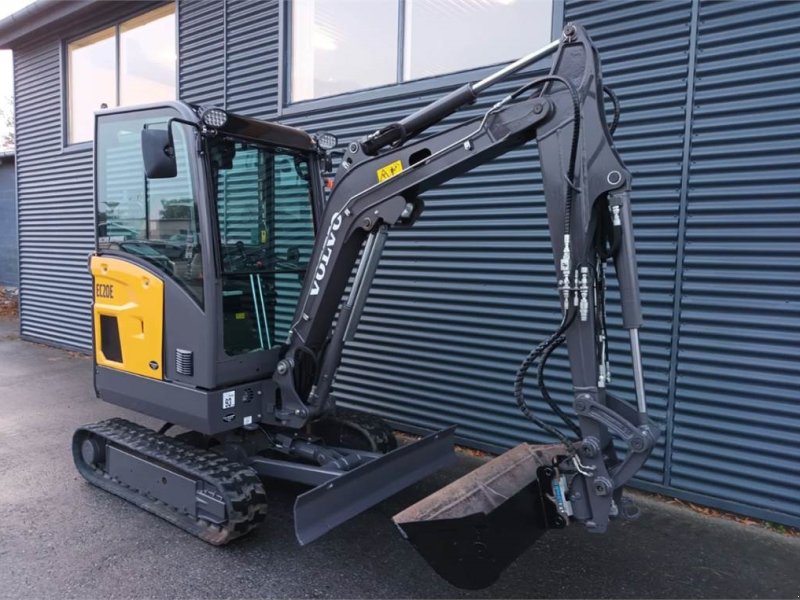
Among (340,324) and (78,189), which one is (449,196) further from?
(78,189)

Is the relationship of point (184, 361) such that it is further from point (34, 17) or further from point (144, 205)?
point (34, 17)

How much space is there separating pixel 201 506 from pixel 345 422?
1.25m

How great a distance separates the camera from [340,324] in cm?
371

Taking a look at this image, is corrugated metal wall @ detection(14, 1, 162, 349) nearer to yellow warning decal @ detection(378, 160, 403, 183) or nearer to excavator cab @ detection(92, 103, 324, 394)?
excavator cab @ detection(92, 103, 324, 394)

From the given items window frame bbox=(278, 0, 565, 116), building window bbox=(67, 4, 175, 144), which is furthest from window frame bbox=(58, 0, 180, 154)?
window frame bbox=(278, 0, 565, 116)

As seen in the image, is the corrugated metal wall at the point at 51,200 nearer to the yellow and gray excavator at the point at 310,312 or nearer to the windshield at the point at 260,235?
the yellow and gray excavator at the point at 310,312

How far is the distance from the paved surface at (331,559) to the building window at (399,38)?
3.84 meters

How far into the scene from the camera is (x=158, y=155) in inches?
130

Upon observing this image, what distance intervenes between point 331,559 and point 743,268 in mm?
3281

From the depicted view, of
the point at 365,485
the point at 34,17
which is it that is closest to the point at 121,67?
the point at 34,17

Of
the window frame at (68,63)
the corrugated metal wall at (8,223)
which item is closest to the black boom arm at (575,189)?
the window frame at (68,63)

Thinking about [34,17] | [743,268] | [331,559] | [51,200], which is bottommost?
[331,559]

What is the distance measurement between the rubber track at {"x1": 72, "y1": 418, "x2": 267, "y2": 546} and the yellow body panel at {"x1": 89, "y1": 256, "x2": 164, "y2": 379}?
1.55 feet

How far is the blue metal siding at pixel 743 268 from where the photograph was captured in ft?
12.3
